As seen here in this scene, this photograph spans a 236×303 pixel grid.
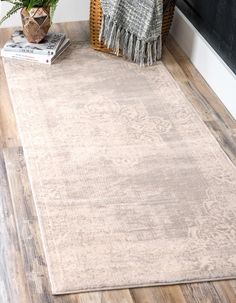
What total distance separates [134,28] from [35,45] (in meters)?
0.51

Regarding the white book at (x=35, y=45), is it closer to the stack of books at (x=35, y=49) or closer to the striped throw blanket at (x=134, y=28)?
the stack of books at (x=35, y=49)

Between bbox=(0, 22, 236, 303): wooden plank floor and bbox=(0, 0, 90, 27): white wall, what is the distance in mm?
793

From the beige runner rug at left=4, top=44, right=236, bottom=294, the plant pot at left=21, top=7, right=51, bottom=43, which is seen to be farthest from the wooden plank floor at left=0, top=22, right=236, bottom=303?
the plant pot at left=21, top=7, right=51, bottom=43

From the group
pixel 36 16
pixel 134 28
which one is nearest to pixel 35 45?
pixel 36 16

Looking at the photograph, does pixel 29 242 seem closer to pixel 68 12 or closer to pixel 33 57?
pixel 33 57

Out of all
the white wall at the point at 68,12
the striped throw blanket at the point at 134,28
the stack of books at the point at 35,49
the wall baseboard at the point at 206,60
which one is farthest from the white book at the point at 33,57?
the wall baseboard at the point at 206,60

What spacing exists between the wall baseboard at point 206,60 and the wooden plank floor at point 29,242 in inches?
2.2

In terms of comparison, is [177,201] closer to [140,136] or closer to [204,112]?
[140,136]

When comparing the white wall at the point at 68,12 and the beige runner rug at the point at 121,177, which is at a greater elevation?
the beige runner rug at the point at 121,177

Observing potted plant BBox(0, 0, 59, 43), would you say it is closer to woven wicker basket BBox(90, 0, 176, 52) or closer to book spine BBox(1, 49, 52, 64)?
book spine BBox(1, 49, 52, 64)

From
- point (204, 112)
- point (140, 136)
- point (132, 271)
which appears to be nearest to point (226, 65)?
point (204, 112)

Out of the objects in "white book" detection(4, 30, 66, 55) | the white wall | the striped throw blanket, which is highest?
the striped throw blanket

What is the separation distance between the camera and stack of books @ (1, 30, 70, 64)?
3.45 metres

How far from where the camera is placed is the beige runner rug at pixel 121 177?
215 cm
